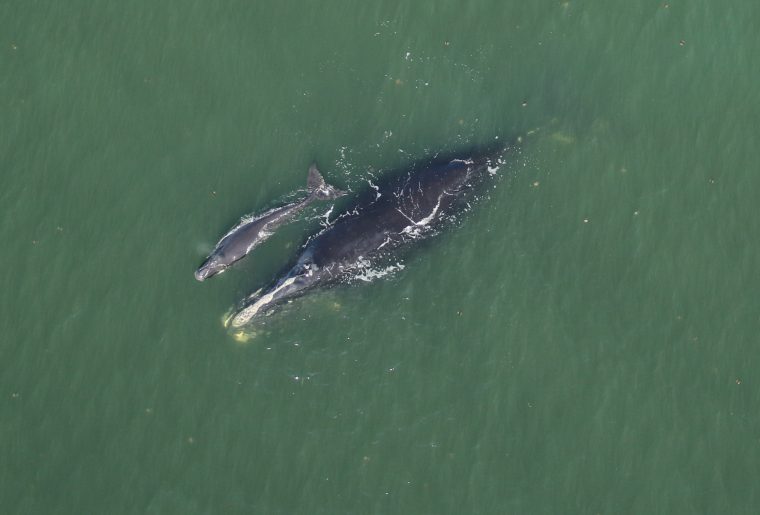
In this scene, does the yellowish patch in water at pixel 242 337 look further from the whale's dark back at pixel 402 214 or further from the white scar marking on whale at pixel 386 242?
the white scar marking on whale at pixel 386 242

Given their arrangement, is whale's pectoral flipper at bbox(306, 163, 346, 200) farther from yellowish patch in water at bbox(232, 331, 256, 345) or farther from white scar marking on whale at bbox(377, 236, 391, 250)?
yellowish patch in water at bbox(232, 331, 256, 345)

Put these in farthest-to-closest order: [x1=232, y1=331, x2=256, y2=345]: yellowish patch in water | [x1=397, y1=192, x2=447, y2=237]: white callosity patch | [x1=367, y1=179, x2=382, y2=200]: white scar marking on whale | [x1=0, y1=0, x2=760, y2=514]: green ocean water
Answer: [x1=367, y1=179, x2=382, y2=200]: white scar marking on whale
[x1=397, y1=192, x2=447, y2=237]: white callosity patch
[x1=232, y1=331, x2=256, y2=345]: yellowish patch in water
[x1=0, y1=0, x2=760, y2=514]: green ocean water

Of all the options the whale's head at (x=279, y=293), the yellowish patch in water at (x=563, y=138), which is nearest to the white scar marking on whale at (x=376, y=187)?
the whale's head at (x=279, y=293)

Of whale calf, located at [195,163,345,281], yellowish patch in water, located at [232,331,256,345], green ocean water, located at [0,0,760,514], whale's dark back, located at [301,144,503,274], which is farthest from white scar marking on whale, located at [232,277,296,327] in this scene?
whale calf, located at [195,163,345,281]

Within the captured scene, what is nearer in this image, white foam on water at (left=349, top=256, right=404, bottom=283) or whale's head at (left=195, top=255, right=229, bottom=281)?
whale's head at (left=195, top=255, right=229, bottom=281)

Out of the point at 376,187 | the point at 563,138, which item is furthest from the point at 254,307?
the point at 563,138

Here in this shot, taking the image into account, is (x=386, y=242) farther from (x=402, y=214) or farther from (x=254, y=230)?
(x=254, y=230)

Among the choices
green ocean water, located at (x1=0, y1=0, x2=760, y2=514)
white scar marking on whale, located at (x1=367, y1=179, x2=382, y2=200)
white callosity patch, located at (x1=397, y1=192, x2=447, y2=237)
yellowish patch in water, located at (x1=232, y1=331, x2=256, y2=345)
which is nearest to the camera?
green ocean water, located at (x1=0, y1=0, x2=760, y2=514)
